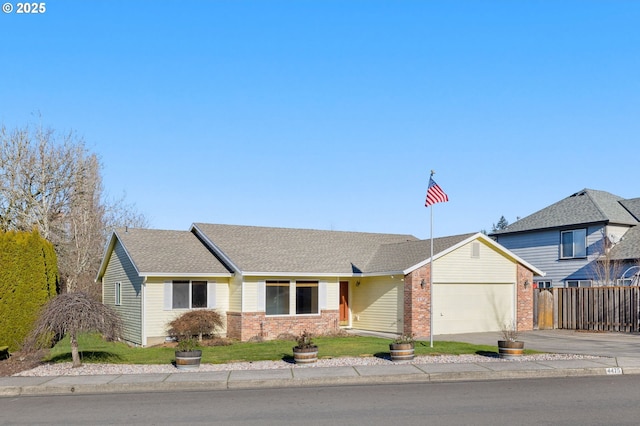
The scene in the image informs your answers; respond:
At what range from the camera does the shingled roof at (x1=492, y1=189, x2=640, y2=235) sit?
3259 cm

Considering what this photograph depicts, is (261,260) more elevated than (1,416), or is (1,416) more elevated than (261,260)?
(261,260)

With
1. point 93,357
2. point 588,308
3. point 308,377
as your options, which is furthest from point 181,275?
point 588,308

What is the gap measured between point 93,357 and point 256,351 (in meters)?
4.87

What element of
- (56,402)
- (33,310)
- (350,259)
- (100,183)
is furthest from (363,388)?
(100,183)

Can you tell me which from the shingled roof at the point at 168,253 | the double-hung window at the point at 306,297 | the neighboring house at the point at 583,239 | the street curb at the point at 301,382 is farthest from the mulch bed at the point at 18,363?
the neighboring house at the point at 583,239

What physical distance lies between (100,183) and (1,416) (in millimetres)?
30886

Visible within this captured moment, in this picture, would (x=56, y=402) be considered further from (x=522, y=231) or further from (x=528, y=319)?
(x=522, y=231)

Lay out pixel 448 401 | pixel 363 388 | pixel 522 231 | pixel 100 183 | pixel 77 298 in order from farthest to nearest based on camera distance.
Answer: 1. pixel 100 183
2. pixel 522 231
3. pixel 77 298
4. pixel 363 388
5. pixel 448 401

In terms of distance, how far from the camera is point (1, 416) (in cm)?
1052

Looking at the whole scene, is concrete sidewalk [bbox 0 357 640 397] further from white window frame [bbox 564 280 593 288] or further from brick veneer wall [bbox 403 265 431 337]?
white window frame [bbox 564 280 593 288]

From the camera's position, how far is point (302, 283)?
995 inches

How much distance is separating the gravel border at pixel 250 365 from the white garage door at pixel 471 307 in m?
7.94

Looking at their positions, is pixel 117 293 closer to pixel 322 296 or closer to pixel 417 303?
pixel 322 296

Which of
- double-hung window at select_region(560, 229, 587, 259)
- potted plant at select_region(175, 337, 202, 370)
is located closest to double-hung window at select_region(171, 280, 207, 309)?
potted plant at select_region(175, 337, 202, 370)
